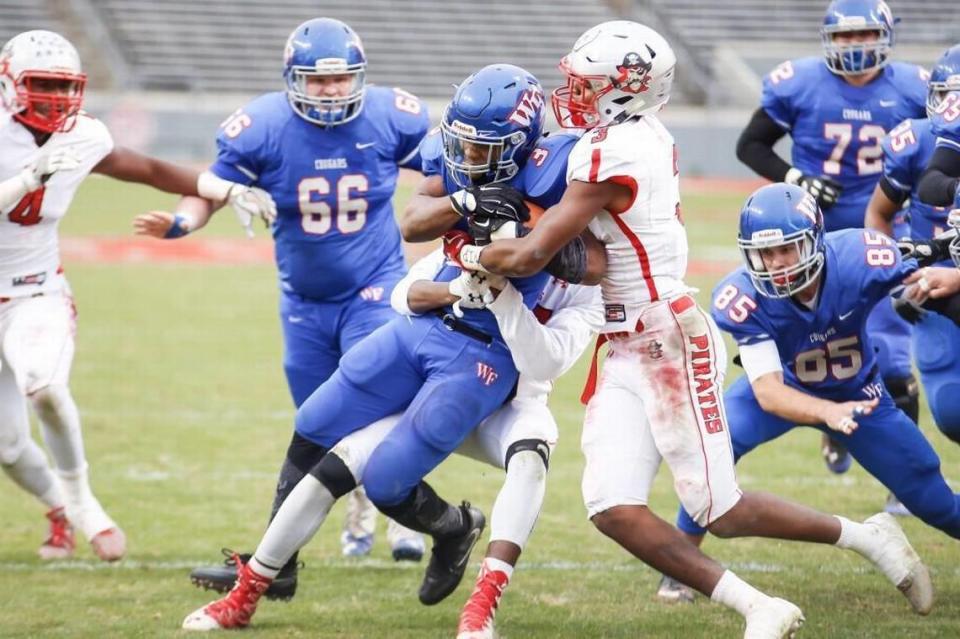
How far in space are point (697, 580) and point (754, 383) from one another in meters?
0.69

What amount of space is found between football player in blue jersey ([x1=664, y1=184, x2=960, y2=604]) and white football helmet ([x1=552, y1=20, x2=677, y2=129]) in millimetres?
499

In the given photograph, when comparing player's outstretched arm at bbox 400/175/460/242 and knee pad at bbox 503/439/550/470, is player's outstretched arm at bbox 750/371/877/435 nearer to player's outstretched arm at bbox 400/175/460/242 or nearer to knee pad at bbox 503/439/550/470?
knee pad at bbox 503/439/550/470

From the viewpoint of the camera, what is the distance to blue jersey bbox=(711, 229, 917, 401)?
4238mm

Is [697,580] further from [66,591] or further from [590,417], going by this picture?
[66,591]

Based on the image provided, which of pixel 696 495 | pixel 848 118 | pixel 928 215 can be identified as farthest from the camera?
pixel 848 118

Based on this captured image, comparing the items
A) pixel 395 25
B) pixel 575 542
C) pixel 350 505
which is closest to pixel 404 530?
pixel 350 505

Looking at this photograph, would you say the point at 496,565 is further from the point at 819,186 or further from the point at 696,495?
the point at 819,186

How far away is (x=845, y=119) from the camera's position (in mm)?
6188

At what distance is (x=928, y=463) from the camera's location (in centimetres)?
436

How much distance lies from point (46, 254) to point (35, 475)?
85cm

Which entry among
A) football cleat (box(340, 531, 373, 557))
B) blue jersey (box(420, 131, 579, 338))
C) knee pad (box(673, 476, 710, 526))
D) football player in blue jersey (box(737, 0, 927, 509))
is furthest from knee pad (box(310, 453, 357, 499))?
football player in blue jersey (box(737, 0, 927, 509))

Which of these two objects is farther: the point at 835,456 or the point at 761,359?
the point at 835,456

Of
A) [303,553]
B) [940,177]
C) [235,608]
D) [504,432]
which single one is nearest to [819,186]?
[940,177]

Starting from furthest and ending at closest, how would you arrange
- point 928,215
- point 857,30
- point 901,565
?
point 857,30 < point 928,215 < point 901,565
